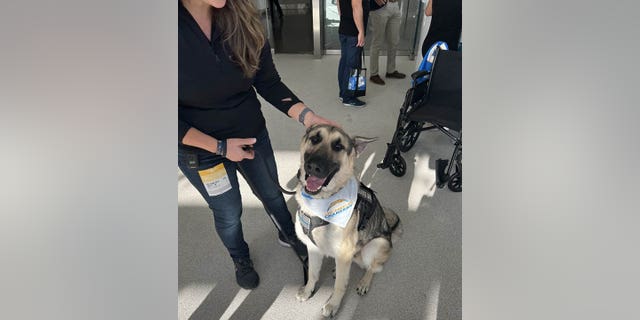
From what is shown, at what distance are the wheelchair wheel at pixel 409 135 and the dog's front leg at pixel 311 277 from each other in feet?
4.64

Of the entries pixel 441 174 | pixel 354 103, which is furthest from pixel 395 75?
pixel 441 174

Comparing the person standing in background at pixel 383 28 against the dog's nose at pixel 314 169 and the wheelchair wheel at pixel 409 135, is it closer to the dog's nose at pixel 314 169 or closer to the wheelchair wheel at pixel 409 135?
the wheelchair wheel at pixel 409 135

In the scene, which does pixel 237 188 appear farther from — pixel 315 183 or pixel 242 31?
pixel 242 31

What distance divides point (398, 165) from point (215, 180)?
1788mm

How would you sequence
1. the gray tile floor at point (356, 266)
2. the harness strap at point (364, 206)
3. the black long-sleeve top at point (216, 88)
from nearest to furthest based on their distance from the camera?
the black long-sleeve top at point (216, 88), the harness strap at point (364, 206), the gray tile floor at point (356, 266)

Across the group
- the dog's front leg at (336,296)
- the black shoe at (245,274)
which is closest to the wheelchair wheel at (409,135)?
the dog's front leg at (336,296)

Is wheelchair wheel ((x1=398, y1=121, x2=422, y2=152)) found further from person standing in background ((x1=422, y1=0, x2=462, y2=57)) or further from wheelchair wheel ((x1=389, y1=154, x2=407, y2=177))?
person standing in background ((x1=422, y1=0, x2=462, y2=57))

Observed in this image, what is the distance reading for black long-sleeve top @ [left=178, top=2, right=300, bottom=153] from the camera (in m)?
1.10

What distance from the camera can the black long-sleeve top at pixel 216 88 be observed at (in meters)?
1.10

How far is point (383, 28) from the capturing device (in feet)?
14.4
